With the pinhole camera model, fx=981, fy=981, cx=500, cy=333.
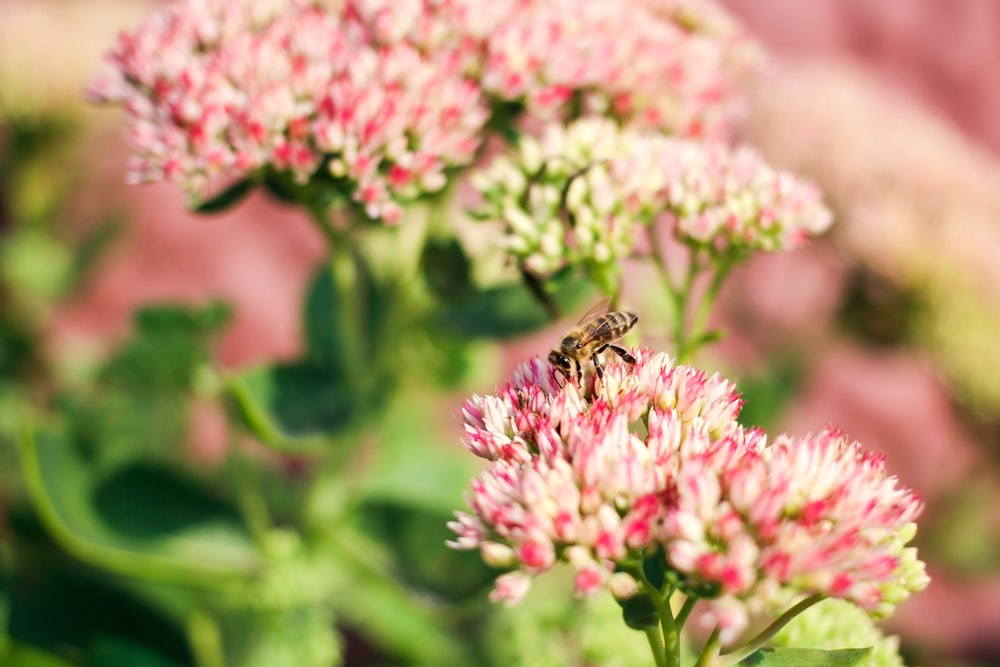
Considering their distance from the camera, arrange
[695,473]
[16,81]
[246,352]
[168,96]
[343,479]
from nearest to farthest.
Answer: [695,473] → [168,96] → [343,479] → [16,81] → [246,352]

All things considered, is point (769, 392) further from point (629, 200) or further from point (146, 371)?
point (146, 371)

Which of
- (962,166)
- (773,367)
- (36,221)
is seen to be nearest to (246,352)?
(36,221)

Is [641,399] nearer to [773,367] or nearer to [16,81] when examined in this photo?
[773,367]

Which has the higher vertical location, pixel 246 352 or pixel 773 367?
pixel 246 352

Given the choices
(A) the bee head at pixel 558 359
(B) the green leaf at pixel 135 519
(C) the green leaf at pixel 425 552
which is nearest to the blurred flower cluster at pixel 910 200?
(C) the green leaf at pixel 425 552

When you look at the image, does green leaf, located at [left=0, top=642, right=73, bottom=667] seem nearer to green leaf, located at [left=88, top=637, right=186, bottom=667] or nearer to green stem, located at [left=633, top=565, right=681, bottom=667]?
green leaf, located at [left=88, top=637, right=186, bottom=667]

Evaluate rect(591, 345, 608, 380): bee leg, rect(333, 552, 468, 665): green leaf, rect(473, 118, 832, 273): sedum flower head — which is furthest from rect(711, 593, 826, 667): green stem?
rect(333, 552, 468, 665): green leaf

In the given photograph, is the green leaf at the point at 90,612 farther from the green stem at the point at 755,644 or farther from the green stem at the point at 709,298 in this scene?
the green stem at the point at 755,644
